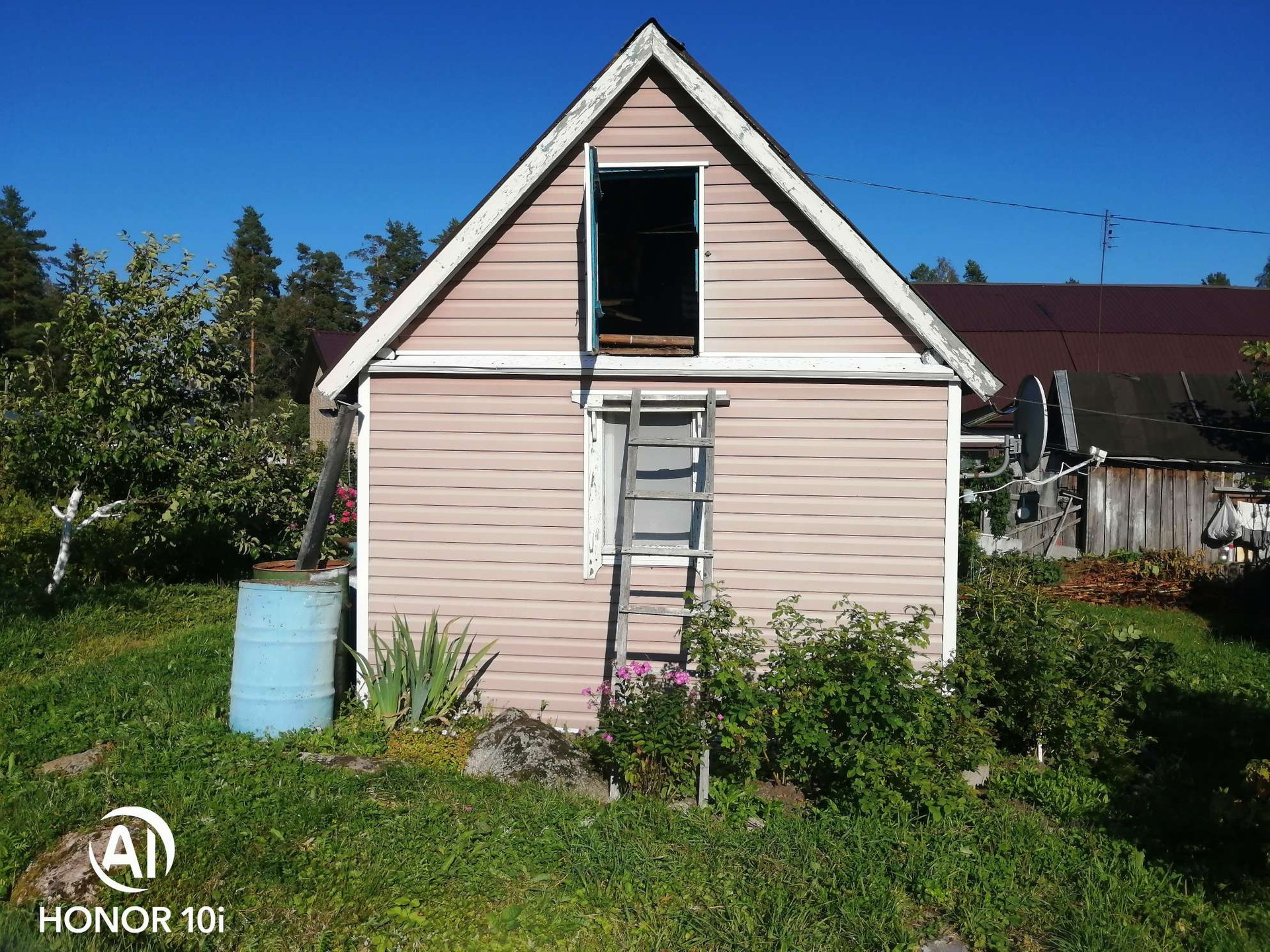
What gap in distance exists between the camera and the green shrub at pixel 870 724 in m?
5.47

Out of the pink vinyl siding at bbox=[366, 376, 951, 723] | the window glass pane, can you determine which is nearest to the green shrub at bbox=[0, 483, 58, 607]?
the pink vinyl siding at bbox=[366, 376, 951, 723]

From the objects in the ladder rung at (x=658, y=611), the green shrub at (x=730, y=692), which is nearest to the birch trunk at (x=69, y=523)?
the ladder rung at (x=658, y=611)

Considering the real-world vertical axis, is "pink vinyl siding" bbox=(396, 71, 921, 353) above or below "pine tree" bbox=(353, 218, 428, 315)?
below

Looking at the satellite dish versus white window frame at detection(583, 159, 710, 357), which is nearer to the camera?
white window frame at detection(583, 159, 710, 357)

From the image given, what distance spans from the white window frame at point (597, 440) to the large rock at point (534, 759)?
Answer: 1321 millimetres

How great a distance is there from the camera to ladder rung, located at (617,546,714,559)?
6.30 metres

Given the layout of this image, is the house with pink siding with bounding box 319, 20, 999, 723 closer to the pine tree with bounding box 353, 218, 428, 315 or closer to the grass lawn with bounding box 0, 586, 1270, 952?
the grass lawn with bounding box 0, 586, 1270, 952

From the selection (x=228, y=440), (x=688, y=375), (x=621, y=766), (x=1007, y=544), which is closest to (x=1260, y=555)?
(x=1007, y=544)

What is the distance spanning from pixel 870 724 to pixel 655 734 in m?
1.30

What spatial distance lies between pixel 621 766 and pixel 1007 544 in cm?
1172

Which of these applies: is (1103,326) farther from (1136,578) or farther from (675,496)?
(675,496)

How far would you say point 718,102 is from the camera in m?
6.68

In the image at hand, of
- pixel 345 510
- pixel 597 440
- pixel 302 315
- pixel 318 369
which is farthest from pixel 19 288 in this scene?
pixel 597 440

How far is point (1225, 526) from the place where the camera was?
47.8 ft
